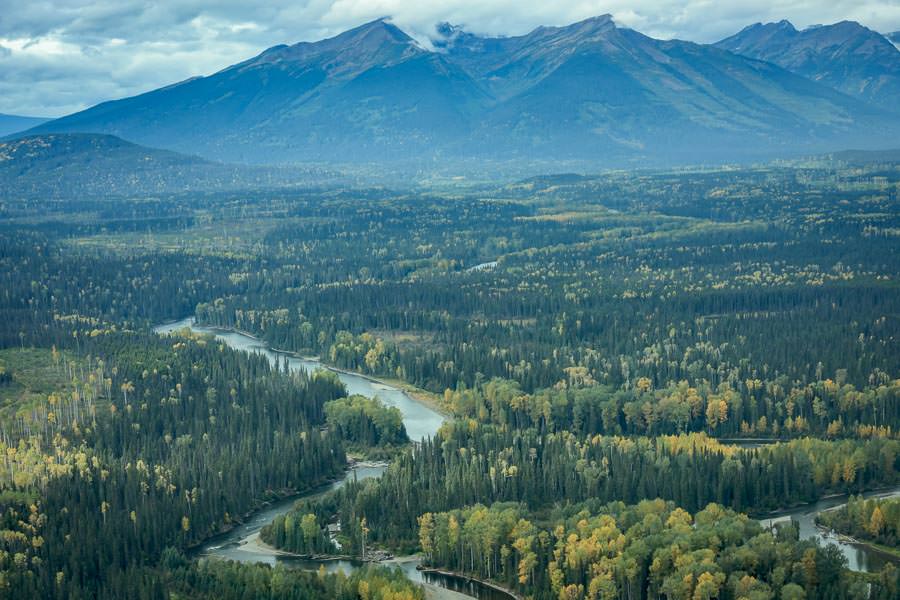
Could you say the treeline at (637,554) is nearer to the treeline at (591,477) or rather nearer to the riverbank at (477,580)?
the riverbank at (477,580)

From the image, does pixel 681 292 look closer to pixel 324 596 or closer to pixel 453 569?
pixel 453 569

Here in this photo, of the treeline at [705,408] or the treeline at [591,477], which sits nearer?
the treeline at [591,477]

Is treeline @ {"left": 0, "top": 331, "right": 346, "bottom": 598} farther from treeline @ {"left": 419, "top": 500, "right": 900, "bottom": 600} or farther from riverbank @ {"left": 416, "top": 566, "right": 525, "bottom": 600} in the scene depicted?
treeline @ {"left": 419, "top": 500, "right": 900, "bottom": 600}

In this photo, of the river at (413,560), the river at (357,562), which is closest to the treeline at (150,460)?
the river at (357,562)

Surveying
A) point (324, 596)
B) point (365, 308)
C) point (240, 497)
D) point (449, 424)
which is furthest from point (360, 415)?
point (365, 308)

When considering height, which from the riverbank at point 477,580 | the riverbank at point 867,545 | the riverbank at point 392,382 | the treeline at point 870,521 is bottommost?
the riverbank at point 477,580

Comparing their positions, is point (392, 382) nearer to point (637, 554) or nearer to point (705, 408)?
point (705, 408)

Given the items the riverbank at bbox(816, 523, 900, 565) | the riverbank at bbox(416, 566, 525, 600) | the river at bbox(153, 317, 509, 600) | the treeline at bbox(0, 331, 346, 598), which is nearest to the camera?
the riverbank at bbox(416, 566, 525, 600)

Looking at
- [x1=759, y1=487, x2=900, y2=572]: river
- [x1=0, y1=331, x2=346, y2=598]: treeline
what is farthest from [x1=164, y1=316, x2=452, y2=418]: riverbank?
[x1=759, y1=487, x2=900, y2=572]: river
